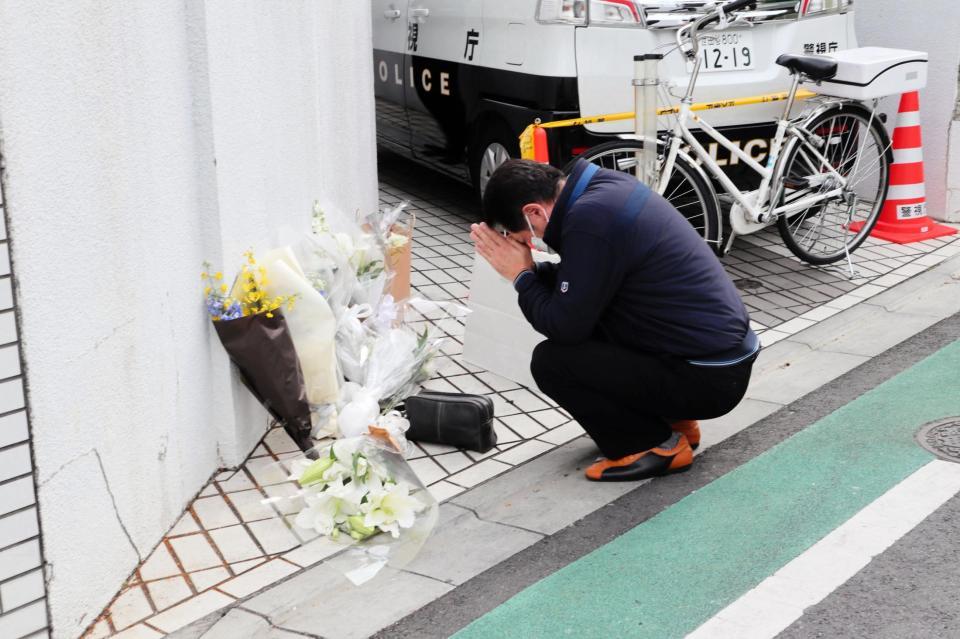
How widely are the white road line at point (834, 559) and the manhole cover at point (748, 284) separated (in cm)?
238

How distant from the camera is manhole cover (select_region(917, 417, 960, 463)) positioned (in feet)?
14.6

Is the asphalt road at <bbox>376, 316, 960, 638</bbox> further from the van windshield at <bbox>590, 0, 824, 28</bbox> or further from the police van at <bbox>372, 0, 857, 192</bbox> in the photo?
the van windshield at <bbox>590, 0, 824, 28</bbox>

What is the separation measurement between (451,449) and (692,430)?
3.31 feet

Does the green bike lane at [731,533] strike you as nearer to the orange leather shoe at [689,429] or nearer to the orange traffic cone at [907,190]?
the orange leather shoe at [689,429]

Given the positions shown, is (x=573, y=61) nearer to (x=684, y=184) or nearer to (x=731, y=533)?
(x=684, y=184)

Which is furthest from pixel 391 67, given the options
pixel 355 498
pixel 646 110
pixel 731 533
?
pixel 731 533

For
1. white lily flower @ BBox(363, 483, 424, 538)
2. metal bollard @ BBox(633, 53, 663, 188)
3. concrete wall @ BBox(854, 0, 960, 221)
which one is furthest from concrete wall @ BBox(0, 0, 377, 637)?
concrete wall @ BBox(854, 0, 960, 221)

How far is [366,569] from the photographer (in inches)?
146

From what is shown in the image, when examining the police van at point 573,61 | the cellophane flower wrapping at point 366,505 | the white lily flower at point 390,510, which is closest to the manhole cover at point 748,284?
the police van at point 573,61

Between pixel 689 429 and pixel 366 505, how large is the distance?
4.67 feet

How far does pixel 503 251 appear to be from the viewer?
425 cm

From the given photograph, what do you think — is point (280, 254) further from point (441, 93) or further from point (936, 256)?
point (936, 256)

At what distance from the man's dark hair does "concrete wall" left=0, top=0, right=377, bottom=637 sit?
1.03 metres

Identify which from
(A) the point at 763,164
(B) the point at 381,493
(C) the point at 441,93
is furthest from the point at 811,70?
(B) the point at 381,493
